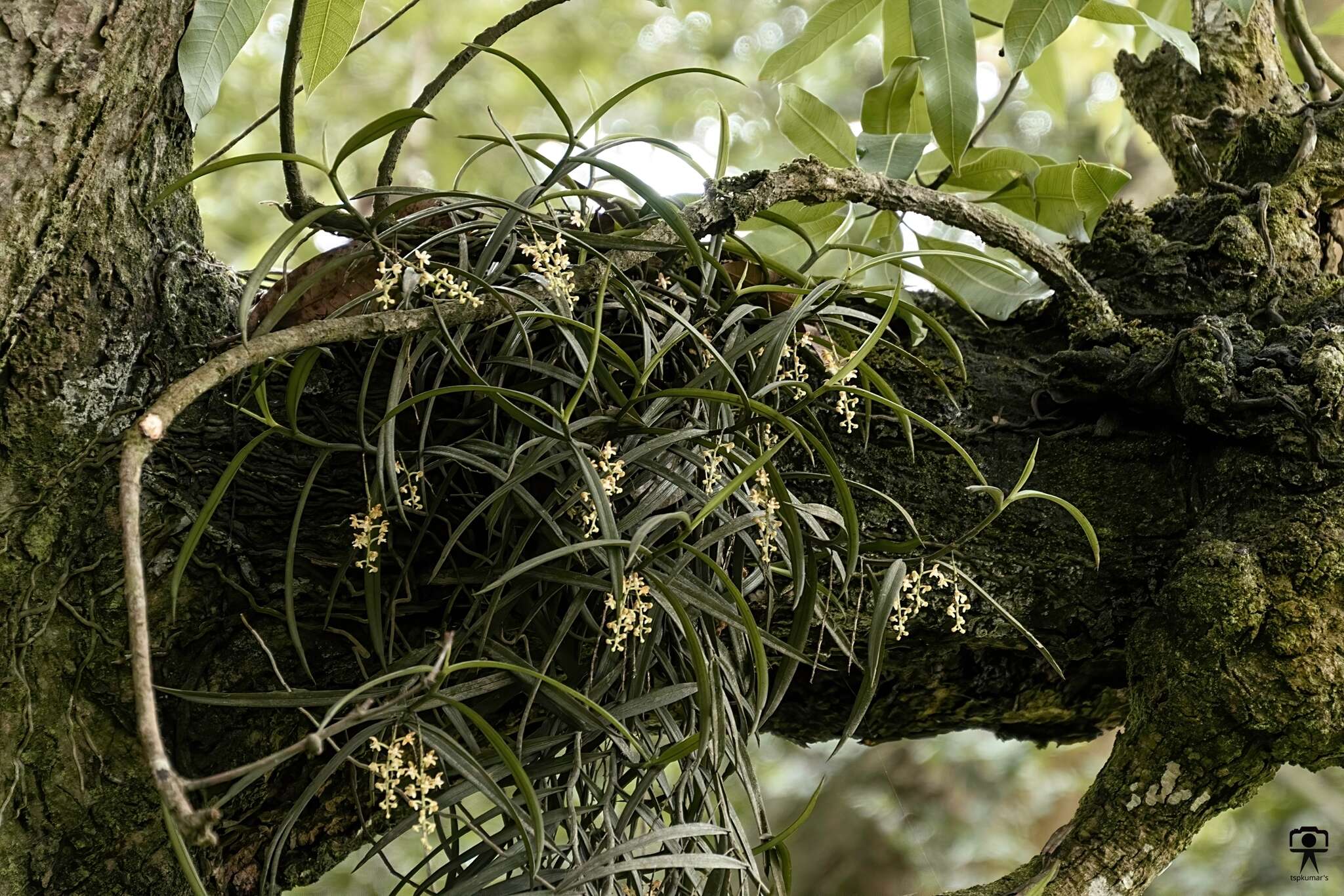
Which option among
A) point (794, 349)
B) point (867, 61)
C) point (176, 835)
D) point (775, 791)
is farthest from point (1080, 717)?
point (867, 61)

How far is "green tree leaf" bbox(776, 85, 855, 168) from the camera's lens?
2.86 ft

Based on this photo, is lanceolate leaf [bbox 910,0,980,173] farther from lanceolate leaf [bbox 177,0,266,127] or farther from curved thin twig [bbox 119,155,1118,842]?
lanceolate leaf [bbox 177,0,266,127]

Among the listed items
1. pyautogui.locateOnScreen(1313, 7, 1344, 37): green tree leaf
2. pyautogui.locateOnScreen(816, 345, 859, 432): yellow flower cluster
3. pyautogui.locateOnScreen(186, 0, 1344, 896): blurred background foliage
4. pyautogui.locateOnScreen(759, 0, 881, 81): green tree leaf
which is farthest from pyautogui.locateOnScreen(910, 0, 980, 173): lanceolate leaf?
pyautogui.locateOnScreen(186, 0, 1344, 896): blurred background foliage

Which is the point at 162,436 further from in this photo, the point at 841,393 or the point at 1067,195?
the point at 1067,195

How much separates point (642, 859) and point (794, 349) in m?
0.31

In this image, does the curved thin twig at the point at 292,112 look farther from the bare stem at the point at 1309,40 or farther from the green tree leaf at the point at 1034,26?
the bare stem at the point at 1309,40

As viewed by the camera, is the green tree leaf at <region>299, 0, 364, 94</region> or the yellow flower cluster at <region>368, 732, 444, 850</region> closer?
the yellow flower cluster at <region>368, 732, 444, 850</region>

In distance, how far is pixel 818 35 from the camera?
0.92 m

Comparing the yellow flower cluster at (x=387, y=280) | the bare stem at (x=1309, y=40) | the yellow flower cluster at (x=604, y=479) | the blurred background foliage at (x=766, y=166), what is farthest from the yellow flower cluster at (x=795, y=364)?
the blurred background foliage at (x=766, y=166)

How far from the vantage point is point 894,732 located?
85 cm

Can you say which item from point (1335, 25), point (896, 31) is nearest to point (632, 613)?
point (896, 31)

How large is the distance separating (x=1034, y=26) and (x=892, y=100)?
13cm

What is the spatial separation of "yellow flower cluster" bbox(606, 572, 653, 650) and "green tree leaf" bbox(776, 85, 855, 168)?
20.3 inches

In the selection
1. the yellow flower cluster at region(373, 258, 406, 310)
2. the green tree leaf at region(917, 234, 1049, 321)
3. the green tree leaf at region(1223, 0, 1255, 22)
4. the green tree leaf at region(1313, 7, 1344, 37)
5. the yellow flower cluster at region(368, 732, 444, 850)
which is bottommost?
the yellow flower cluster at region(368, 732, 444, 850)
